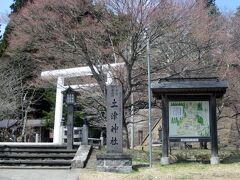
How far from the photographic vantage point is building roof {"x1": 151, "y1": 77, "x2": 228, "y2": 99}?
1355 cm

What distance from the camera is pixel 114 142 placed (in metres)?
13.0

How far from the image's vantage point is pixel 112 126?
1325 centimetres

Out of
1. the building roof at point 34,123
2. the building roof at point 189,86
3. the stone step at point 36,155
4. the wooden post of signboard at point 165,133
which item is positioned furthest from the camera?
the building roof at point 34,123

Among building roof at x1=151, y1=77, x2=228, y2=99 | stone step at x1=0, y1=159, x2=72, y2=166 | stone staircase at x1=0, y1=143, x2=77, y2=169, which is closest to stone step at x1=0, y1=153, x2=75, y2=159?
stone staircase at x1=0, y1=143, x2=77, y2=169

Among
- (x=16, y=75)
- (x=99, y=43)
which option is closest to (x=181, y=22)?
(x=99, y=43)

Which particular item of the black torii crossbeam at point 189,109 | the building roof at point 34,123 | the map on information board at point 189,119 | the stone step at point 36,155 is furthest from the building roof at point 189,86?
the building roof at point 34,123

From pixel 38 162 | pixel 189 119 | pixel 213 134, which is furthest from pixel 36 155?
pixel 213 134

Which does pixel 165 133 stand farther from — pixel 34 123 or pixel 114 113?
pixel 34 123

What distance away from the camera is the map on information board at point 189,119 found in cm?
1401

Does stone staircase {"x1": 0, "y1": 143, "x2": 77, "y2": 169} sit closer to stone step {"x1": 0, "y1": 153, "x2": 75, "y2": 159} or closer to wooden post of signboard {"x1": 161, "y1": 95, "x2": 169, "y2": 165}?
stone step {"x1": 0, "y1": 153, "x2": 75, "y2": 159}

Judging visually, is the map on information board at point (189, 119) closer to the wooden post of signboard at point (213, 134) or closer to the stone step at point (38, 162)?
the wooden post of signboard at point (213, 134)

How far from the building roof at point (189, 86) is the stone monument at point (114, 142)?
143 cm

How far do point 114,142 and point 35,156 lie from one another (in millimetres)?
3891

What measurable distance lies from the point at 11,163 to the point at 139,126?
76.2 ft
